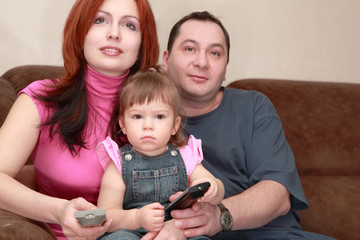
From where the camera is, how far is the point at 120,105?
145 cm

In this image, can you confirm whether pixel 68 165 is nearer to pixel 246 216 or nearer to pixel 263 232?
pixel 246 216

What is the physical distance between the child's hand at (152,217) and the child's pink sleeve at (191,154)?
249 millimetres

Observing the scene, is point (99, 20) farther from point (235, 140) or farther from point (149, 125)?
point (235, 140)

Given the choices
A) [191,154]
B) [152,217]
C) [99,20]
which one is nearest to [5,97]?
[99,20]

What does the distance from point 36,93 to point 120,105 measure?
0.30 meters

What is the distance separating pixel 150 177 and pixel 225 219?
1.08ft

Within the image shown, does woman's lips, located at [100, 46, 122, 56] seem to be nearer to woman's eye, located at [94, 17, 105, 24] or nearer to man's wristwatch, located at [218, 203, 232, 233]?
woman's eye, located at [94, 17, 105, 24]

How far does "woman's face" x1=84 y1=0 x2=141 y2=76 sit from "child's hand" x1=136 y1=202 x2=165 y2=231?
0.54 meters

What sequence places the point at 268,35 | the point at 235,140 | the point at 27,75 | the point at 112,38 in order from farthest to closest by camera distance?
the point at 268,35 → the point at 27,75 → the point at 235,140 → the point at 112,38

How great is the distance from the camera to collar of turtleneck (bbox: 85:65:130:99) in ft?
4.97

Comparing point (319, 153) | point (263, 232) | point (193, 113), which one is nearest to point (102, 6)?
point (193, 113)

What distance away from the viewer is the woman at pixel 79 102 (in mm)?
1404

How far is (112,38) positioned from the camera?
143cm

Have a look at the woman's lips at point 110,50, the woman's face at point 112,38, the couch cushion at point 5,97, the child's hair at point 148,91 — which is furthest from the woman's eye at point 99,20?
the couch cushion at point 5,97
